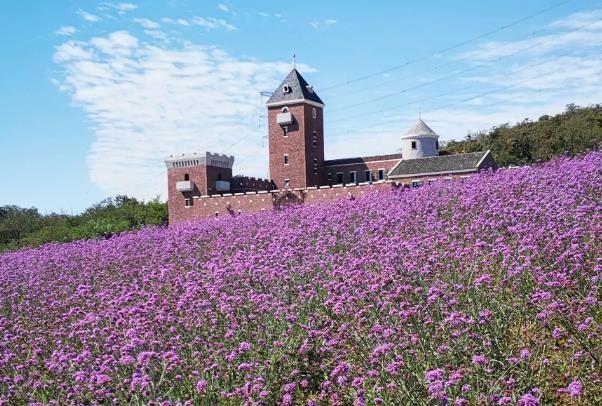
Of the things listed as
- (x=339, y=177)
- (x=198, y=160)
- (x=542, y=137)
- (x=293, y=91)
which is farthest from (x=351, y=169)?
(x=542, y=137)

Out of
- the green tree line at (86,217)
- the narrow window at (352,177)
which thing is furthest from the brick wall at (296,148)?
the green tree line at (86,217)

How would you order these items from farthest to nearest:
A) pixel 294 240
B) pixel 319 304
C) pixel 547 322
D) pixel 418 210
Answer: pixel 418 210
pixel 294 240
pixel 319 304
pixel 547 322

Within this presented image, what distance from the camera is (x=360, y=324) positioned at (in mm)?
6367

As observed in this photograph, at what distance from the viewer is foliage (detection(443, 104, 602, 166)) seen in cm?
5914

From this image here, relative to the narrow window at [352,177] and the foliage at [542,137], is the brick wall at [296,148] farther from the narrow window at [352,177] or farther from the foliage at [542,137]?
the foliage at [542,137]

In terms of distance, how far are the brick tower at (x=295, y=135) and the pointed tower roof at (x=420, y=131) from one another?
7.66 metres

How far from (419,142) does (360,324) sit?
179 ft

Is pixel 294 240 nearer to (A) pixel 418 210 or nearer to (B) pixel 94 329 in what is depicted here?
(A) pixel 418 210

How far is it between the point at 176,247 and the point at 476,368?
797 centimetres

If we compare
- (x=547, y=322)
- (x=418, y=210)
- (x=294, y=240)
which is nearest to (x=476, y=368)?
(x=547, y=322)

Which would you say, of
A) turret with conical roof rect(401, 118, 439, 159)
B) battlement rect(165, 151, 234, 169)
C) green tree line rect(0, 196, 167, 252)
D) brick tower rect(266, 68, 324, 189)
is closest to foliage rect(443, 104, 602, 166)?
turret with conical roof rect(401, 118, 439, 159)

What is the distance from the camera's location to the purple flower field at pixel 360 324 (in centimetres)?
522

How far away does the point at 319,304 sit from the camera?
727 cm

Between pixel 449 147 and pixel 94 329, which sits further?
pixel 449 147
